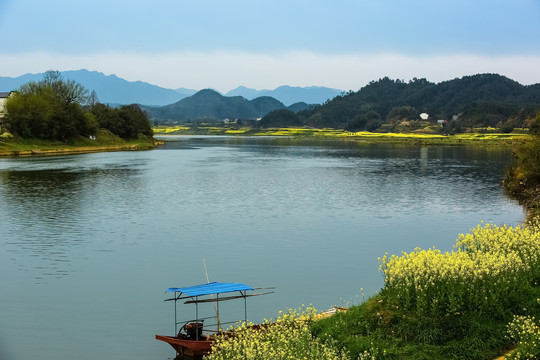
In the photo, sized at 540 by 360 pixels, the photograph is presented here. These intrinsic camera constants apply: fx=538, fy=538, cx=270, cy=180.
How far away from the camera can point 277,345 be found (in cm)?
1677

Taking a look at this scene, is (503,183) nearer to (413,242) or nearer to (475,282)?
(413,242)

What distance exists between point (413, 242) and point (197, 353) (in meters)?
21.8

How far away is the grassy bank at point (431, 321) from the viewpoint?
52.7 ft

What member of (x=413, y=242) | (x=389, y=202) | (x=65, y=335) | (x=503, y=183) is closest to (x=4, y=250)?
(x=65, y=335)

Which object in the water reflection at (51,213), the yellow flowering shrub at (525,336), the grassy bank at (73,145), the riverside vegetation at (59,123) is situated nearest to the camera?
the yellow flowering shrub at (525,336)

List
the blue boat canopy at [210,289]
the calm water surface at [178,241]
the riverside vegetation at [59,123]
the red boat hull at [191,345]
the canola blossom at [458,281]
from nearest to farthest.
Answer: the canola blossom at [458,281] → the red boat hull at [191,345] → the blue boat canopy at [210,289] → the calm water surface at [178,241] → the riverside vegetation at [59,123]

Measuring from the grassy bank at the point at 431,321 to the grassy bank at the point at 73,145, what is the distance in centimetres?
11331

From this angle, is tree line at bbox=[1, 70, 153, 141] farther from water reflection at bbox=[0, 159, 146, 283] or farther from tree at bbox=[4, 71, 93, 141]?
water reflection at bbox=[0, 159, 146, 283]

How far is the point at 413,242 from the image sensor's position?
37.1 meters

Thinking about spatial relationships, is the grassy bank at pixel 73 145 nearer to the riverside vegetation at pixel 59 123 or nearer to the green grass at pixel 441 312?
the riverside vegetation at pixel 59 123

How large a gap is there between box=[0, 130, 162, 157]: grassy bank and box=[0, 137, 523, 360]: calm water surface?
1844 inches

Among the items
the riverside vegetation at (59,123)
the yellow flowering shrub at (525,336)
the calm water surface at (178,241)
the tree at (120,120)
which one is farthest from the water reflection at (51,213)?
the tree at (120,120)

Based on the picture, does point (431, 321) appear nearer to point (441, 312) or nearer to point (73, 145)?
point (441, 312)

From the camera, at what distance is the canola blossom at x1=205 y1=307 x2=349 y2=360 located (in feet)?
51.6
